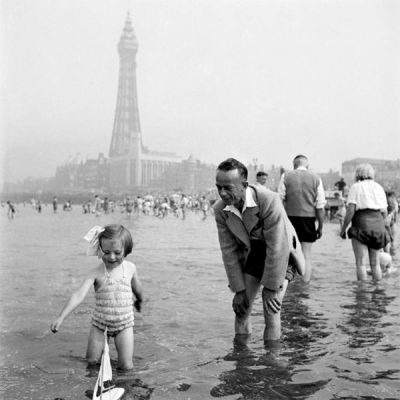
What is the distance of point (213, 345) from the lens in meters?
4.34

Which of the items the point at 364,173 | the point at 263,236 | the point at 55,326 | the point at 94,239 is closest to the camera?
the point at 55,326

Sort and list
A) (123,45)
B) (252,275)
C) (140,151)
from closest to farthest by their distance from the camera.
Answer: (252,275)
(140,151)
(123,45)

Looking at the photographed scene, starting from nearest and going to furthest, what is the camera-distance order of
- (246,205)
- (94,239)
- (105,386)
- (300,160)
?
1. (105,386)
2. (94,239)
3. (246,205)
4. (300,160)

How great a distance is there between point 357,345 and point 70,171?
197m

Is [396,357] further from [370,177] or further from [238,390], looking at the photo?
[370,177]

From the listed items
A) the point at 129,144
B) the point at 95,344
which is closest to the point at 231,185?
the point at 95,344

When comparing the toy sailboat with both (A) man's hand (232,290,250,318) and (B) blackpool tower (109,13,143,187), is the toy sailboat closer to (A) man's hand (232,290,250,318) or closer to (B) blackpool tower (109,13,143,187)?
(A) man's hand (232,290,250,318)

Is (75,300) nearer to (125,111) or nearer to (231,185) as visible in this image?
(231,185)

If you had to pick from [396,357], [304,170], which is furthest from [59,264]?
[396,357]

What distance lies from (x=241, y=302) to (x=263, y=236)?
51 centimetres

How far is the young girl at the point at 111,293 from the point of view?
3736 mm

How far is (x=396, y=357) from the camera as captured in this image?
157 inches

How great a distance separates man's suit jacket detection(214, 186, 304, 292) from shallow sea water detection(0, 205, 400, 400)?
552 millimetres

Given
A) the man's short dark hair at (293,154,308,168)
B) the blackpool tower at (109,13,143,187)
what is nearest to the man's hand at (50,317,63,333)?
the man's short dark hair at (293,154,308,168)
